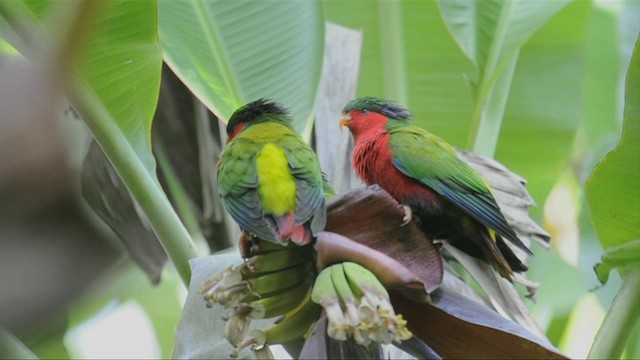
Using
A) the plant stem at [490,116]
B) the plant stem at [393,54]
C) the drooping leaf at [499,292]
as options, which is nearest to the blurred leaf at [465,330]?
the drooping leaf at [499,292]

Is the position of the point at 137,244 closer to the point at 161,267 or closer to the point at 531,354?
the point at 161,267

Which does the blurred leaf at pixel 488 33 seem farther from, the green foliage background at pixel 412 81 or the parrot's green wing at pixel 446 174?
the parrot's green wing at pixel 446 174

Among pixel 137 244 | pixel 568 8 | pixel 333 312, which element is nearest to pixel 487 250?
pixel 333 312

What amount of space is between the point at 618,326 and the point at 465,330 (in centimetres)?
55

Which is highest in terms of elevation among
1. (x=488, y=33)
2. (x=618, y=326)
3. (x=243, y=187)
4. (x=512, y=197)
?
(x=488, y=33)

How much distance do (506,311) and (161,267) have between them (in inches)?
44.2

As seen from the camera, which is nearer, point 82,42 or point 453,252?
point 82,42

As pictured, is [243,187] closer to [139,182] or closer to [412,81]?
[139,182]

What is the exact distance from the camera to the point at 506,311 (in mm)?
1482

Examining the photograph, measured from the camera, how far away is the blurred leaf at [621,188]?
156 cm

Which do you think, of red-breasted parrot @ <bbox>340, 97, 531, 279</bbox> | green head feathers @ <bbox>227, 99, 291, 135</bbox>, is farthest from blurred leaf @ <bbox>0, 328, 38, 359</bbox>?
red-breasted parrot @ <bbox>340, 97, 531, 279</bbox>

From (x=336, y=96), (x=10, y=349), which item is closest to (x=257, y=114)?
(x=336, y=96)

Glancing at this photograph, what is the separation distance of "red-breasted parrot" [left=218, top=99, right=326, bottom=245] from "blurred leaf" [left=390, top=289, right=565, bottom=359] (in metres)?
0.17

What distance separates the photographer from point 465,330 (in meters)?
1.17
